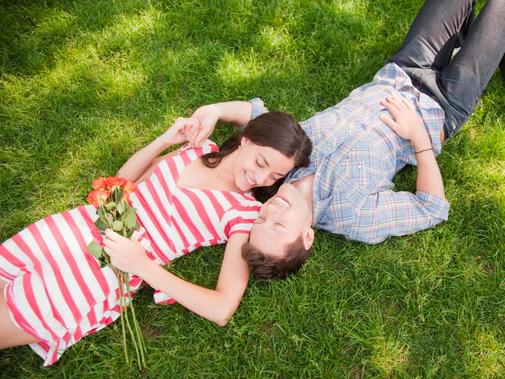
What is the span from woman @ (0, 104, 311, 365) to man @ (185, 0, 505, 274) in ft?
0.66

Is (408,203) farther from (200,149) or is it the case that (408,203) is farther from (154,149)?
(154,149)

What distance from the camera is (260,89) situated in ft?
13.6

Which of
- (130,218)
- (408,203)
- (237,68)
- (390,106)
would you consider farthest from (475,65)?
(130,218)

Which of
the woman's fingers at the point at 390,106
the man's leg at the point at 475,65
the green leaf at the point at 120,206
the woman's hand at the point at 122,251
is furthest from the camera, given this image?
the man's leg at the point at 475,65

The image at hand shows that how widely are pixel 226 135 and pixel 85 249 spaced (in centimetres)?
156

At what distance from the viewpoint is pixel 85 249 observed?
112 inches

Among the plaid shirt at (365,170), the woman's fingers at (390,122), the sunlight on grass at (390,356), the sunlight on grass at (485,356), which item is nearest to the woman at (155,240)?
the plaid shirt at (365,170)

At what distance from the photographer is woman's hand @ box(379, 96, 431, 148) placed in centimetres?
350

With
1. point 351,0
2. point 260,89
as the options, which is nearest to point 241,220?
point 260,89

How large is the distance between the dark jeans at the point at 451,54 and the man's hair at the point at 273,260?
65.6 inches

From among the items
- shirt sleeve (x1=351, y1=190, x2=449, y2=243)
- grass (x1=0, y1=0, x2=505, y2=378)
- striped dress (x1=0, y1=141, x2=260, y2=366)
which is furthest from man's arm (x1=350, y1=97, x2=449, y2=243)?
striped dress (x1=0, y1=141, x2=260, y2=366)

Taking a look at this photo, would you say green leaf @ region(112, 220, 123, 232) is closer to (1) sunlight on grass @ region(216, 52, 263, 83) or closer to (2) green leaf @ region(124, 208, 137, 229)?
(2) green leaf @ region(124, 208, 137, 229)

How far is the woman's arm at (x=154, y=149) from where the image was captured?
3.26m

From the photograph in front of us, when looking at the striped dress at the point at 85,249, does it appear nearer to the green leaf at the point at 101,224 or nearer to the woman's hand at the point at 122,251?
the woman's hand at the point at 122,251
